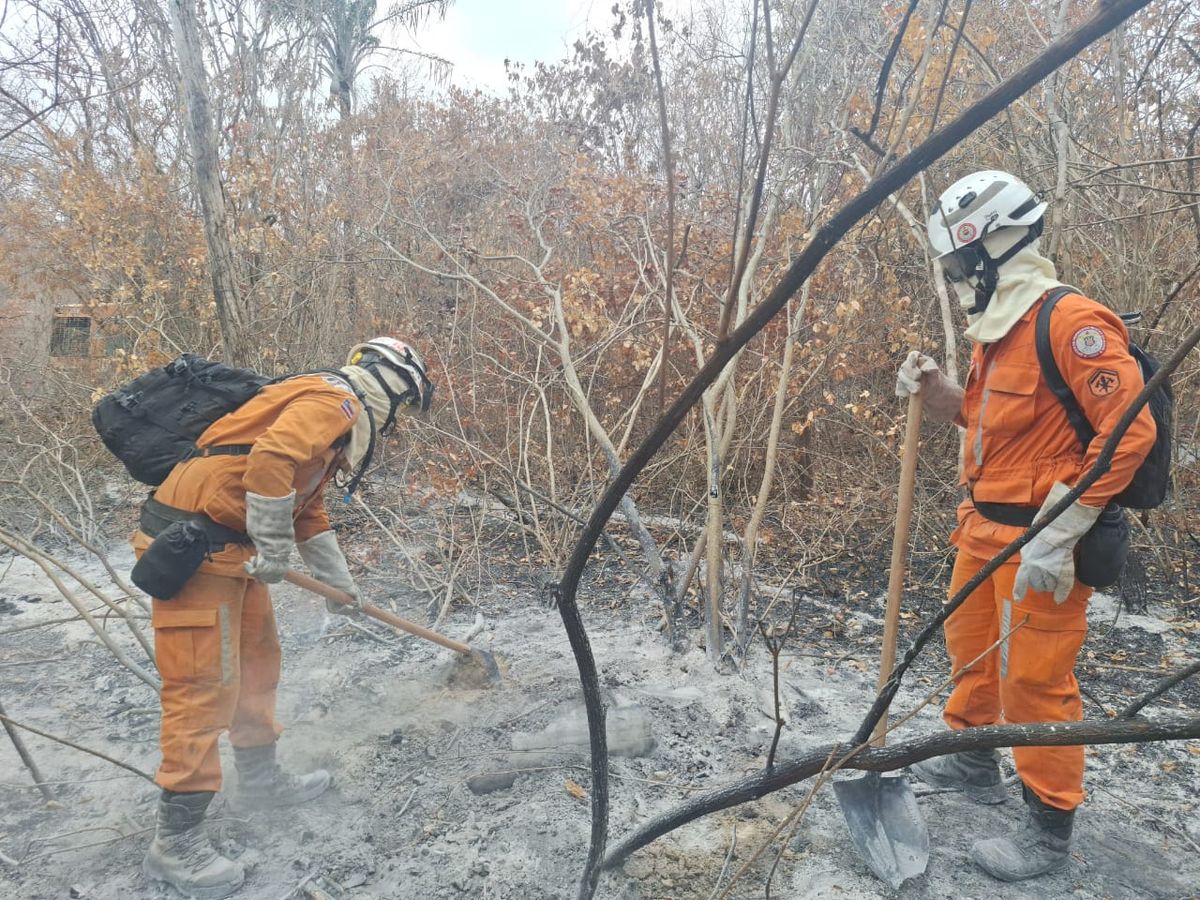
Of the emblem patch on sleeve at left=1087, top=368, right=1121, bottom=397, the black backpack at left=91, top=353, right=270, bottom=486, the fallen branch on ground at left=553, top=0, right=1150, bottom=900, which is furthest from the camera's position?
the black backpack at left=91, top=353, right=270, bottom=486

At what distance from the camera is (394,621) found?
3.29 metres

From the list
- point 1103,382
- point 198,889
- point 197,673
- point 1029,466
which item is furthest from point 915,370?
point 198,889

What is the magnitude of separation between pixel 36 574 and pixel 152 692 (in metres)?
2.54

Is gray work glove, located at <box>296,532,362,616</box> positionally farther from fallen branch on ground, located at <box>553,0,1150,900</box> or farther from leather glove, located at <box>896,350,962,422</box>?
leather glove, located at <box>896,350,962,422</box>

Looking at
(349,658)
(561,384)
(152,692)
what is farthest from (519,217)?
(152,692)

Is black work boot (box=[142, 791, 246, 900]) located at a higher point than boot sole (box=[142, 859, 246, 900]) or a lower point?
higher

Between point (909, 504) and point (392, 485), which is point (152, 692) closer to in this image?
point (392, 485)

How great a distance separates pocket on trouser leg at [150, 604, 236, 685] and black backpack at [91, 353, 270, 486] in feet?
1.65

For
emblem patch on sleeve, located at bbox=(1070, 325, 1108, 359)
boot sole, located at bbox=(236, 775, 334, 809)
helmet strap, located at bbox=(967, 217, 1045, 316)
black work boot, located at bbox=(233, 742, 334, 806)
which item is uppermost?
helmet strap, located at bbox=(967, 217, 1045, 316)

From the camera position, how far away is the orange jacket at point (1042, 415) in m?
2.18

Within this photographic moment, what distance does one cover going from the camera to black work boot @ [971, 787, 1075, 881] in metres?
2.41

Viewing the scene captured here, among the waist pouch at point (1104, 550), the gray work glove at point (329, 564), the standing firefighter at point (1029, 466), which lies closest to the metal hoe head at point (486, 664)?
the gray work glove at point (329, 564)

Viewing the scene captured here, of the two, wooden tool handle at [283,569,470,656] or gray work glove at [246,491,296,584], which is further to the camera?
A: wooden tool handle at [283,569,470,656]

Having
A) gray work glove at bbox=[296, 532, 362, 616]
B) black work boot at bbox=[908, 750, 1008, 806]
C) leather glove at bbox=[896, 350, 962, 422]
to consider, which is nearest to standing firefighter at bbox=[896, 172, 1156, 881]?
leather glove at bbox=[896, 350, 962, 422]
